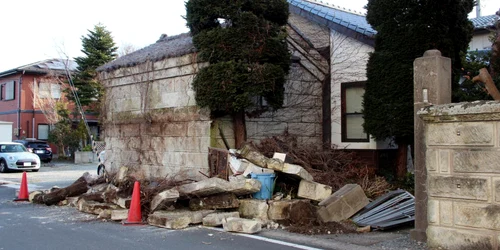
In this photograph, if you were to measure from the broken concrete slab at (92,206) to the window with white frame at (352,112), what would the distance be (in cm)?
616

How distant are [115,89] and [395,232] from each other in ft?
32.1

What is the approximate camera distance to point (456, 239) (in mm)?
6125

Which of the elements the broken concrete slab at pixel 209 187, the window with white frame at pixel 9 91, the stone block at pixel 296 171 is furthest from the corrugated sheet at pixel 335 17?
the window with white frame at pixel 9 91

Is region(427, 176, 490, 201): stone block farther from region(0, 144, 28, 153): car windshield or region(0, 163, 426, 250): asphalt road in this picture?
region(0, 144, 28, 153): car windshield

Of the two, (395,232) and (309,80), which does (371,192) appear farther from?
(309,80)

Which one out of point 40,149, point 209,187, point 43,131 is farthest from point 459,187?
point 43,131

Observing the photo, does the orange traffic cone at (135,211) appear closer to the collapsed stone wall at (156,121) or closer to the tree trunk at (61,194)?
the collapsed stone wall at (156,121)

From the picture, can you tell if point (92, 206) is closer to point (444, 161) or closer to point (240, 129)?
point (240, 129)

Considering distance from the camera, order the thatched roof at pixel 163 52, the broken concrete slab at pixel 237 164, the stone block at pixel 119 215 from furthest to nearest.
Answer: the thatched roof at pixel 163 52, the broken concrete slab at pixel 237 164, the stone block at pixel 119 215

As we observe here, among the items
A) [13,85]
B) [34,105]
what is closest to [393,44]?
[34,105]

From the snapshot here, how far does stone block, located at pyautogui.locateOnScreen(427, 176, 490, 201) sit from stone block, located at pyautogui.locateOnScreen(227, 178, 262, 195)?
3.45 metres

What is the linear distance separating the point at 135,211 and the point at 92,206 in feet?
5.07

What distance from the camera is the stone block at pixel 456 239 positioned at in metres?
5.85

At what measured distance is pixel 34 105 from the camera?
3459cm
